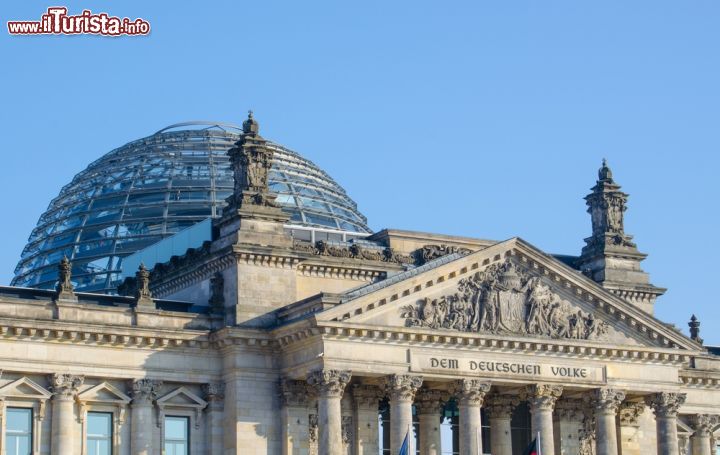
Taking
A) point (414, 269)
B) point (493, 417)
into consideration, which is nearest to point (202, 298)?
point (414, 269)

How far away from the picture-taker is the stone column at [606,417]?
71.1 meters

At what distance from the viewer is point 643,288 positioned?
263ft

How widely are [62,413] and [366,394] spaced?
13741mm

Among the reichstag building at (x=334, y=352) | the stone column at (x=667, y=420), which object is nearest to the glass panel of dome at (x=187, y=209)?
the reichstag building at (x=334, y=352)

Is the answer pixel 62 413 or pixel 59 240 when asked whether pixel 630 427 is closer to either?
pixel 62 413

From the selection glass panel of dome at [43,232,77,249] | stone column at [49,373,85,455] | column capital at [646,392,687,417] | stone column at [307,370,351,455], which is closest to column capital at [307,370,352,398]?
stone column at [307,370,351,455]

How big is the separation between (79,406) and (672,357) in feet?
88.2

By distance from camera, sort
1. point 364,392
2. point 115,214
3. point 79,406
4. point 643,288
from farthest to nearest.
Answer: point 115,214
point 643,288
point 364,392
point 79,406

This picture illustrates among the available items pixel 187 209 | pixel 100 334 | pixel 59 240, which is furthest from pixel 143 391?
pixel 59 240

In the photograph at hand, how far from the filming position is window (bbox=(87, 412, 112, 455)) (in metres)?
65.2

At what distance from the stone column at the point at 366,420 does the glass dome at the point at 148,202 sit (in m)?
15.6

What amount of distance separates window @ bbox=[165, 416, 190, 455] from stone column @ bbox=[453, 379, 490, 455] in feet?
37.8

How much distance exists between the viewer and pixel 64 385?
2525 inches

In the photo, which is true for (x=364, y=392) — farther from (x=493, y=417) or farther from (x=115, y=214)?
(x=115, y=214)
